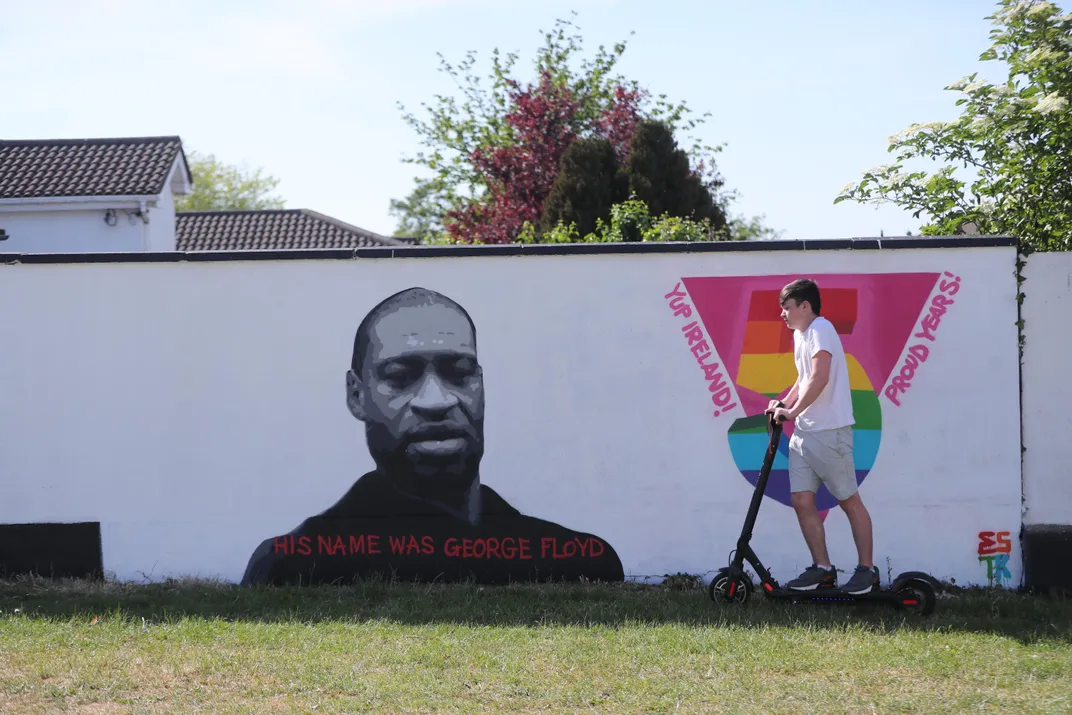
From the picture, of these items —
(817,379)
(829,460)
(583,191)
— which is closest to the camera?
(817,379)

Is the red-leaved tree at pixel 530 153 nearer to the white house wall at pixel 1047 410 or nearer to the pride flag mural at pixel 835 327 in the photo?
the pride flag mural at pixel 835 327

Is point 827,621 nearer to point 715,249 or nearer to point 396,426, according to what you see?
point 715,249

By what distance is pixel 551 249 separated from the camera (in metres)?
7.28

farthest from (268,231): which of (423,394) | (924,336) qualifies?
(924,336)

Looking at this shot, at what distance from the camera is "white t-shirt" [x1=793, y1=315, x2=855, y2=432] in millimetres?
6344

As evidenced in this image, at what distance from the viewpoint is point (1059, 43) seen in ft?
25.7

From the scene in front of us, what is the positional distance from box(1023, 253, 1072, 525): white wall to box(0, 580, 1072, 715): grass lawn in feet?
2.37

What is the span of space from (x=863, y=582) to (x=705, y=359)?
1788mm

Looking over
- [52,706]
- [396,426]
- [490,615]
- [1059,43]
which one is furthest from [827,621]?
[1059,43]

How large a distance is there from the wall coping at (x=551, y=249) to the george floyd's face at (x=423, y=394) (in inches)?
18.0

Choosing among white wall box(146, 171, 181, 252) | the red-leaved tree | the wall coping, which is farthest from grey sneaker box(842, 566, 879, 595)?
the red-leaved tree

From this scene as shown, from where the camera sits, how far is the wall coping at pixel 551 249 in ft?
23.3

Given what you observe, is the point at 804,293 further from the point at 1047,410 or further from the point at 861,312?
the point at 1047,410

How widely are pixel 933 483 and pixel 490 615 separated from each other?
3.10 meters
